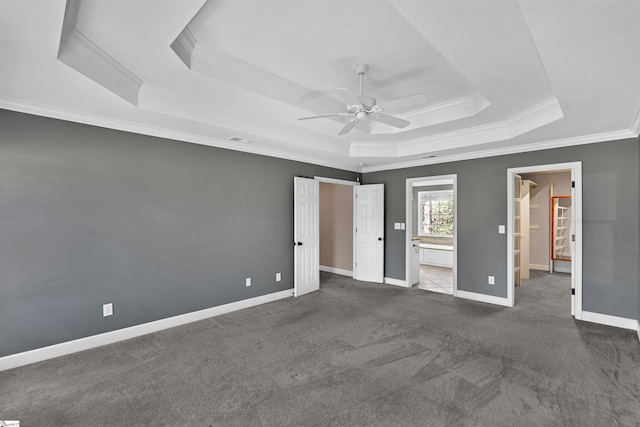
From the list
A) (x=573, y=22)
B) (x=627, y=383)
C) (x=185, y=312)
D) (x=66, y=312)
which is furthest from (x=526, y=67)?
(x=66, y=312)

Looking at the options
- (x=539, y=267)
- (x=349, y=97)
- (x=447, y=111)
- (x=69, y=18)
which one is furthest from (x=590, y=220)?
(x=69, y=18)

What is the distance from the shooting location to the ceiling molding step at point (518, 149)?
3.75 meters

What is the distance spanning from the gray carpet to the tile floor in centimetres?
154

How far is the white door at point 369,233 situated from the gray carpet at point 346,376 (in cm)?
201

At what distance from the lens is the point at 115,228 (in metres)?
3.26

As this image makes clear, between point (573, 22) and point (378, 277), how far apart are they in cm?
494

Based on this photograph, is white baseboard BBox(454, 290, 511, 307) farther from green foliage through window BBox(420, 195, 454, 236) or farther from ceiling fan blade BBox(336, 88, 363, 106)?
ceiling fan blade BBox(336, 88, 363, 106)

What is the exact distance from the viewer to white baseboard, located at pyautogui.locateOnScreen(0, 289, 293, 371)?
2744 millimetres

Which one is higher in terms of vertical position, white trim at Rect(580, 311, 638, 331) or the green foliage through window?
the green foliage through window

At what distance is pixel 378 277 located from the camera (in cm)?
597

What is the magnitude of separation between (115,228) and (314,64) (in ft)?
8.99

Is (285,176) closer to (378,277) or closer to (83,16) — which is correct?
(378,277)

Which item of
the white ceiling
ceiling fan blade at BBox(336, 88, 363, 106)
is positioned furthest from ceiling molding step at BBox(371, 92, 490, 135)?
ceiling fan blade at BBox(336, 88, 363, 106)

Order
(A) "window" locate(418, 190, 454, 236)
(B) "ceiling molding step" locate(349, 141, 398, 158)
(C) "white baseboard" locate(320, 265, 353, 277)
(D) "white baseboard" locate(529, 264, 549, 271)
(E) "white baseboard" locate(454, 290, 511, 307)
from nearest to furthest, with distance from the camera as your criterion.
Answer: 1. (E) "white baseboard" locate(454, 290, 511, 307)
2. (B) "ceiling molding step" locate(349, 141, 398, 158)
3. (C) "white baseboard" locate(320, 265, 353, 277)
4. (D) "white baseboard" locate(529, 264, 549, 271)
5. (A) "window" locate(418, 190, 454, 236)
